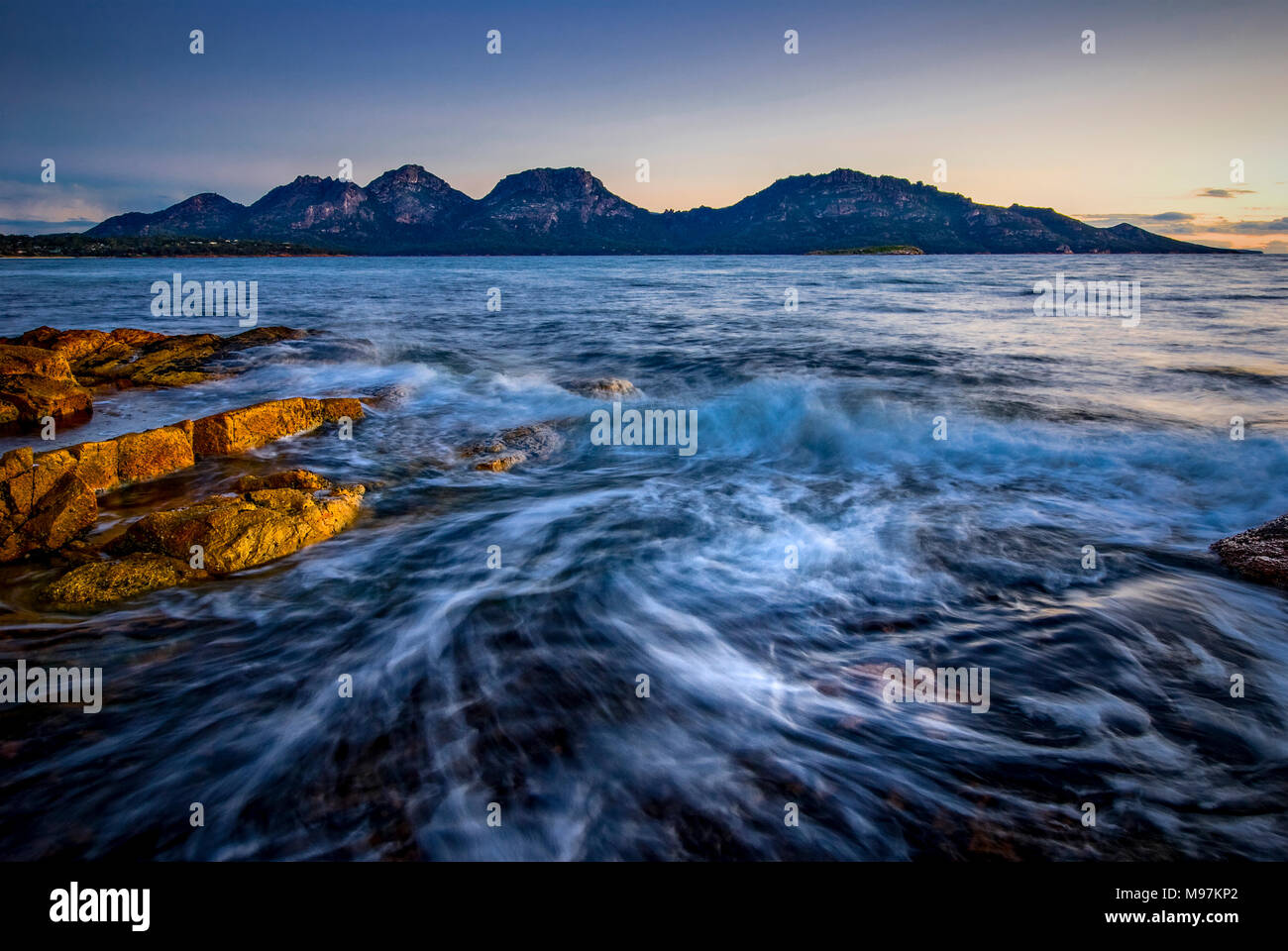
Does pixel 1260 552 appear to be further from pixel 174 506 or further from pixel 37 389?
pixel 37 389

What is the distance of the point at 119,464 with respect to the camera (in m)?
7.47

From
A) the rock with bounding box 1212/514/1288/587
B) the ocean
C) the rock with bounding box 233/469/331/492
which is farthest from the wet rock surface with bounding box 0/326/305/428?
the rock with bounding box 1212/514/1288/587

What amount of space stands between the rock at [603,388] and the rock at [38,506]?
904 cm

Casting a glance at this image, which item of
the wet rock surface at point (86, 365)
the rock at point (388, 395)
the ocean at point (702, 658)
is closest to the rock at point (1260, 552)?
the ocean at point (702, 658)

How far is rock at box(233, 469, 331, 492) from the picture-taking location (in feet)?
22.2

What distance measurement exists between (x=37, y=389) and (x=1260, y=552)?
17.6 m

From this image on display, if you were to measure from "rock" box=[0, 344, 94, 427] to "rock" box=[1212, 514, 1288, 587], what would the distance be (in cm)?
1660

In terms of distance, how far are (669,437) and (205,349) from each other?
1341cm

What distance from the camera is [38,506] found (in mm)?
5891

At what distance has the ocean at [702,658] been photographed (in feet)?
11.0

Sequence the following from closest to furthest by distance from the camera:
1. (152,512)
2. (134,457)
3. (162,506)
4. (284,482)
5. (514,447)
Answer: (152,512) < (162,506) < (284,482) < (134,457) < (514,447)

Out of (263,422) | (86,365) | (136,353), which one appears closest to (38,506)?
(263,422)
